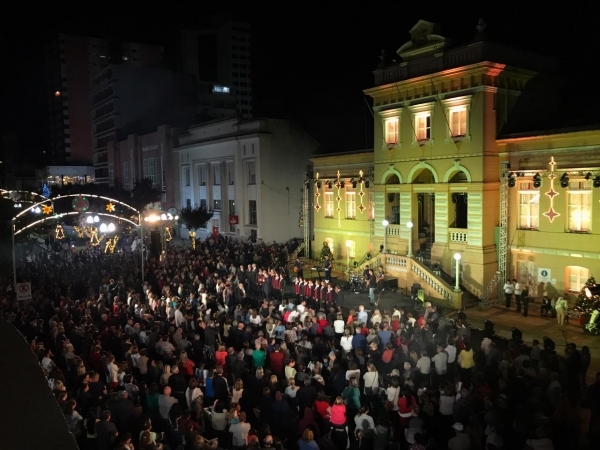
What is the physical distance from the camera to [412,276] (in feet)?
85.8

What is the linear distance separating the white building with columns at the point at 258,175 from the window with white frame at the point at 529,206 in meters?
18.1

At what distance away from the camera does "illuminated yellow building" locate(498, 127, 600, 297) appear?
2167 centimetres

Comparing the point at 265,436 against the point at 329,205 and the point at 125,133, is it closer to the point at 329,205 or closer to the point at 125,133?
the point at 329,205

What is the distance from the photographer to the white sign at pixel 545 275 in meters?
23.2

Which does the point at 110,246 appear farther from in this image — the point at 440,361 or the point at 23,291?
the point at 440,361

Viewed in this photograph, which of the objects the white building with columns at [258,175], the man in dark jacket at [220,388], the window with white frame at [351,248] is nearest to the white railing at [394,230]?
the window with white frame at [351,248]

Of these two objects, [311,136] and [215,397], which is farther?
[311,136]

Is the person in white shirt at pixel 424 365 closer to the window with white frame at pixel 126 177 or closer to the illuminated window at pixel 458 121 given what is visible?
the illuminated window at pixel 458 121

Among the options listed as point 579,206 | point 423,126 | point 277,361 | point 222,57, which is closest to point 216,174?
point 423,126

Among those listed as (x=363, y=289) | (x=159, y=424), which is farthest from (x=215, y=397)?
(x=363, y=289)

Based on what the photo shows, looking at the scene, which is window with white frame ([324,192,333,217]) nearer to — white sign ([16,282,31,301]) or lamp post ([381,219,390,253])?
lamp post ([381,219,390,253])

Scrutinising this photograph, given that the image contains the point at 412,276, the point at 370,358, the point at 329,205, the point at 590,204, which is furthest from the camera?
the point at 329,205

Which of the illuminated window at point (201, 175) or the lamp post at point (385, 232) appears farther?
the illuminated window at point (201, 175)

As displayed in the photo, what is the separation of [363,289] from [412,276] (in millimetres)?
2490
